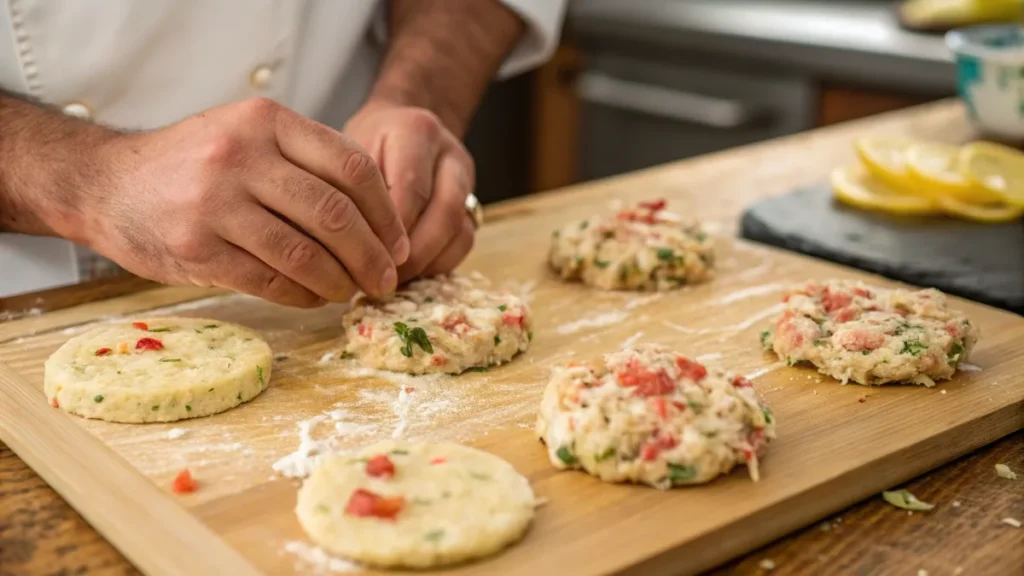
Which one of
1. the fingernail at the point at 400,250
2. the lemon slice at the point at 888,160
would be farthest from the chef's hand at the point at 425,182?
the lemon slice at the point at 888,160

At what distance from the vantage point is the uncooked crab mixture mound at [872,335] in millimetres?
1689

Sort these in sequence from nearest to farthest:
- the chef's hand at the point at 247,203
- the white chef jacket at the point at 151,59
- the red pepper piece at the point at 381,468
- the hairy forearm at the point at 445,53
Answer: the red pepper piece at the point at 381,468 → the chef's hand at the point at 247,203 → the white chef jacket at the point at 151,59 → the hairy forearm at the point at 445,53

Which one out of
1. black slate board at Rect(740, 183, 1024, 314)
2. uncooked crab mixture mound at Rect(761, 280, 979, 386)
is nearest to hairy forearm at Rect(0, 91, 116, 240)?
uncooked crab mixture mound at Rect(761, 280, 979, 386)

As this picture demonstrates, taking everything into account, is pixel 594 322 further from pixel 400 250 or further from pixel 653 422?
pixel 653 422

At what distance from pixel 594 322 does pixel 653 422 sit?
0.60 metres

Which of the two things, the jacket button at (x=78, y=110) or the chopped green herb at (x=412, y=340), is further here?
the jacket button at (x=78, y=110)

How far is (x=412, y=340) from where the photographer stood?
175 centimetres

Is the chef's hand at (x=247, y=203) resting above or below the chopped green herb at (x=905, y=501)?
above

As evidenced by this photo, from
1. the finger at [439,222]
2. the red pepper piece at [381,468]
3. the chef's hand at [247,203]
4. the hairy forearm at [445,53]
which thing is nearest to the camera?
the red pepper piece at [381,468]

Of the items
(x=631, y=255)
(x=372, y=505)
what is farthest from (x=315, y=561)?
(x=631, y=255)

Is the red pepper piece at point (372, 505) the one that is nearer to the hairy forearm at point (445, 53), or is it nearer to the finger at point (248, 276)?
the finger at point (248, 276)

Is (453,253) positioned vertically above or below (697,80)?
above

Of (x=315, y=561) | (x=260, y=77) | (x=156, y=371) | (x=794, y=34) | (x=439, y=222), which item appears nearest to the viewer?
(x=315, y=561)

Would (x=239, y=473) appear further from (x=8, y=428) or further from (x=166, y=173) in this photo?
(x=166, y=173)
